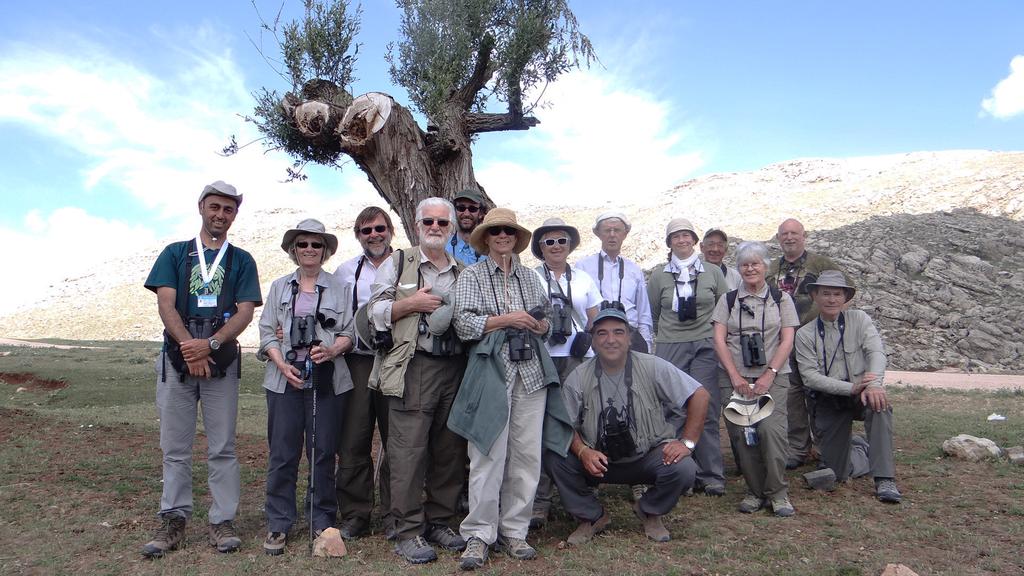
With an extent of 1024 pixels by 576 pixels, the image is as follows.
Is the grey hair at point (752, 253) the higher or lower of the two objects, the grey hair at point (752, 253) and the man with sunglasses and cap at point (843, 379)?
the higher

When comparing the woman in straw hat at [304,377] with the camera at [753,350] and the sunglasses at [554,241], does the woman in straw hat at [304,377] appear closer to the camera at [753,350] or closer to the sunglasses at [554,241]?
the sunglasses at [554,241]

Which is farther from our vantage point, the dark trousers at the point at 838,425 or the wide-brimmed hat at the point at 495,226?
the dark trousers at the point at 838,425

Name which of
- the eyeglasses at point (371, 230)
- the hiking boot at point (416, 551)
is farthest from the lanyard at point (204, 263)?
the hiking boot at point (416, 551)

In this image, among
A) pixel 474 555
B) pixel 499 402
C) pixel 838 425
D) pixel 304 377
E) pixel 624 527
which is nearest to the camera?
pixel 474 555

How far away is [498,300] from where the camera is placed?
4.94 meters

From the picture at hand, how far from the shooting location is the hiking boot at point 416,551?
15.1 feet

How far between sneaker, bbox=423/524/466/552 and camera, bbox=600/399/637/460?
123 centimetres

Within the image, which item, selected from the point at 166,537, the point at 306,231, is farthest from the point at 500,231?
the point at 166,537

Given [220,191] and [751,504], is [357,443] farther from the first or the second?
[751,504]

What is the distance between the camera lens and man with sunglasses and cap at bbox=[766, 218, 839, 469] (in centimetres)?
721

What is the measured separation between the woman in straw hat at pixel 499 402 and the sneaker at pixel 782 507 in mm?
2173

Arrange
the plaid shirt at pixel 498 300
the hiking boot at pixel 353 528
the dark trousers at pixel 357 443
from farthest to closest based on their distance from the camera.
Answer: the dark trousers at pixel 357 443, the hiking boot at pixel 353 528, the plaid shirt at pixel 498 300

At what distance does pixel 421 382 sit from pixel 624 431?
4.88ft

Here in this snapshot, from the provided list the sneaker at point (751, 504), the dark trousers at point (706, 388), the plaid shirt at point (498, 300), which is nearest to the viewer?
the plaid shirt at point (498, 300)
